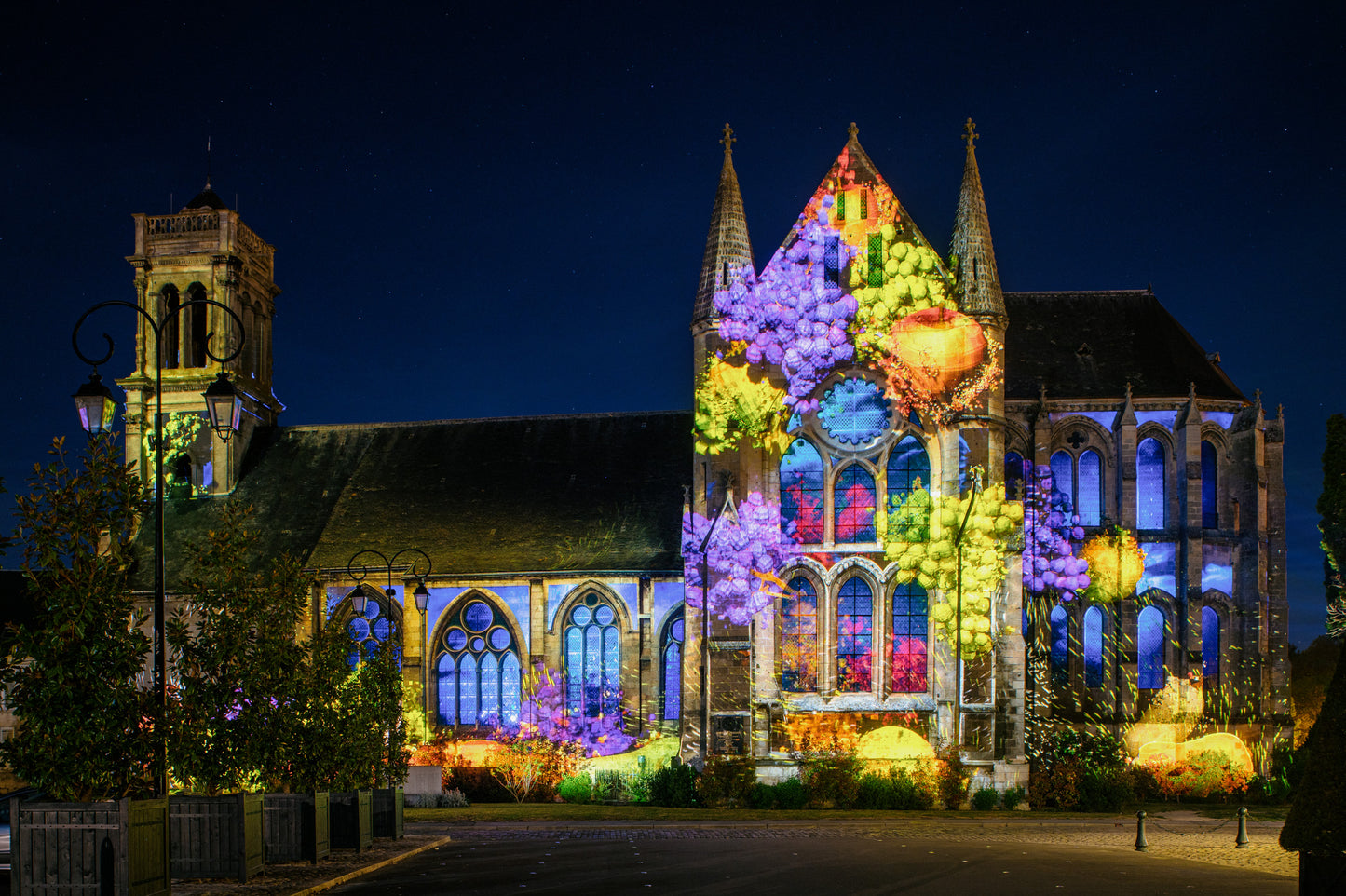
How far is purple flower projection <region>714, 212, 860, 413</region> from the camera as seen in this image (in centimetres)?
3319

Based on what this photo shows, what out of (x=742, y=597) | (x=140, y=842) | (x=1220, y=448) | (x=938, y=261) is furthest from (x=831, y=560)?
(x=140, y=842)

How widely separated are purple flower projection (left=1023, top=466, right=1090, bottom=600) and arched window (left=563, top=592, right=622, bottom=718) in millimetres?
12261

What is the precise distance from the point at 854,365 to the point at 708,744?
10516 millimetres

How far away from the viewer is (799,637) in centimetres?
3303

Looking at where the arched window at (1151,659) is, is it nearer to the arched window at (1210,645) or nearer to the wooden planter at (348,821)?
the arched window at (1210,645)

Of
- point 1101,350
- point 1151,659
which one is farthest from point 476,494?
point 1151,659

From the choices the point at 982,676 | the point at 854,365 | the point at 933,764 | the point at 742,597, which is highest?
the point at 854,365

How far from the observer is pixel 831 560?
3303 centimetres

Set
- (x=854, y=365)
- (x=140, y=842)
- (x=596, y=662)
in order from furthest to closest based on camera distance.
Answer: (x=596, y=662) → (x=854, y=365) → (x=140, y=842)

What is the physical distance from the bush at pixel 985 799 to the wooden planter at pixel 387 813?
14855mm

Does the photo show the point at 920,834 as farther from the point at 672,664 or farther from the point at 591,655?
the point at 591,655

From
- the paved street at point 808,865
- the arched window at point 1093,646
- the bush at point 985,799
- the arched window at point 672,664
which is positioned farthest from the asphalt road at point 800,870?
the arched window at point 1093,646

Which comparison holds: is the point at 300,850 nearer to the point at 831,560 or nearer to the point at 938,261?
the point at 831,560

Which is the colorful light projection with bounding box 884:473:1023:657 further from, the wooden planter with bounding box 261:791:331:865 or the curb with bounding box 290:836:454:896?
the wooden planter with bounding box 261:791:331:865
